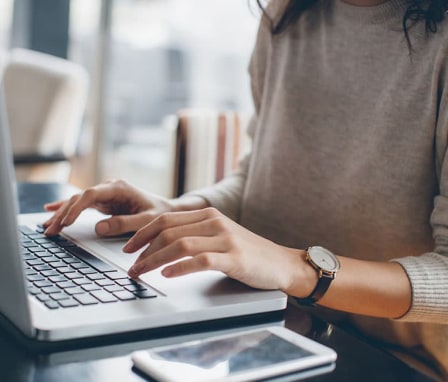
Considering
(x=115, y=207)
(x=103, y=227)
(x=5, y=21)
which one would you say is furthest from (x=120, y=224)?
(x=5, y=21)

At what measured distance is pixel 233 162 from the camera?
5.87 ft

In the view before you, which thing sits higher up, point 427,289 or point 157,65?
point 157,65

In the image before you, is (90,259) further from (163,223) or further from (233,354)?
(233,354)

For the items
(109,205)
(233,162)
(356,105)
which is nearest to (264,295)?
(109,205)

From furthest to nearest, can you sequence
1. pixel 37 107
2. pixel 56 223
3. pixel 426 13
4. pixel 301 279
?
1. pixel 37 107
2. pixel 426 13
3. pixel 56 223
4. pixel 301 279

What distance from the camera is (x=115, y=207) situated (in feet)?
3.21

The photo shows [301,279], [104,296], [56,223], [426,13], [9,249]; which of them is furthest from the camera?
[426,13]

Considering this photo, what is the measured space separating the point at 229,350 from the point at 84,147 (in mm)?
3161

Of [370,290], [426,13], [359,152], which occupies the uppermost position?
[426,13]

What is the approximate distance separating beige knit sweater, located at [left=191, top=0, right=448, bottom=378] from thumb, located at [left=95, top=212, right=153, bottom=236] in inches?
11.1

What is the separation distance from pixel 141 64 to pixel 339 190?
8.76 ft

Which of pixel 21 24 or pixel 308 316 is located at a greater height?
pixel 21 24

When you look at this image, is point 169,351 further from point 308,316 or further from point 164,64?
point 164,64

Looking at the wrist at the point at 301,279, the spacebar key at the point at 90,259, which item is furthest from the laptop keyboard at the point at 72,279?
Result: the wrist at the point at 301,279
